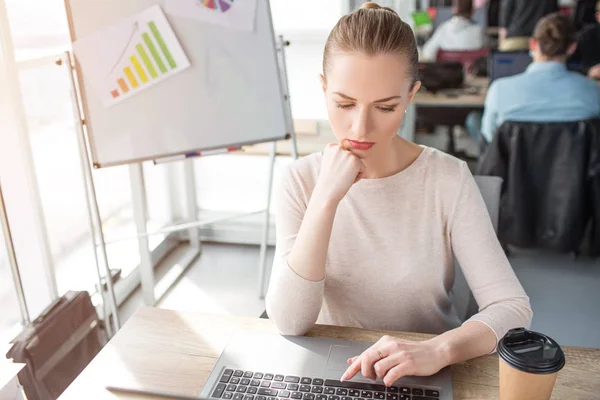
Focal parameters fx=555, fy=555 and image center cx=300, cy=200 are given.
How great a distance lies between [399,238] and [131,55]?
1.15 meters

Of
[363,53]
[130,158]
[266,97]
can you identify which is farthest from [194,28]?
[363,53]

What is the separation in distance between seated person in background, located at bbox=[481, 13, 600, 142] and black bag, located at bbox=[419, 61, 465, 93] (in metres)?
0.69

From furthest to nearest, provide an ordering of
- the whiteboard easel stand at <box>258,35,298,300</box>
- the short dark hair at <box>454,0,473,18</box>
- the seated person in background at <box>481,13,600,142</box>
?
the short dark hair at <box>454,0,473,18</box> < the seated person in background at <box>481,13,600,142</box> < the whiteboard easel stand at <box>258,35,298,300</box>

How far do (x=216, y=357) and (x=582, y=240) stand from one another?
270 cm

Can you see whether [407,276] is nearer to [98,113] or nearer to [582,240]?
[98,113]

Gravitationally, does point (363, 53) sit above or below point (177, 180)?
above

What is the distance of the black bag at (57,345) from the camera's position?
5.04 ft

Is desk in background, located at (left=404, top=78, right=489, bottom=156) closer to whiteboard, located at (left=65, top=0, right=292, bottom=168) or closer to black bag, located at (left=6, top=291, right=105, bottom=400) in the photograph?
whiteboard, located at (left=65, top=0, right=292, bottom=168)

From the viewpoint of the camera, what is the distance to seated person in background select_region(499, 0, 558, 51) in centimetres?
450

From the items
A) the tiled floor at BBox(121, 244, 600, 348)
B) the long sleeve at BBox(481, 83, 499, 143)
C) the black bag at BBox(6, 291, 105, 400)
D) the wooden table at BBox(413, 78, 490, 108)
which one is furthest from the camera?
the wooden table at BBox(413, 78, 490, 108)

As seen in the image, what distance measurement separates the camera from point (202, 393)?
2.95ft

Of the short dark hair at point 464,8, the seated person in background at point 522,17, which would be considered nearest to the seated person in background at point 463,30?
the short dark hair at point 464,8

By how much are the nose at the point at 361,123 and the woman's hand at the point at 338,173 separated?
2.1 inches

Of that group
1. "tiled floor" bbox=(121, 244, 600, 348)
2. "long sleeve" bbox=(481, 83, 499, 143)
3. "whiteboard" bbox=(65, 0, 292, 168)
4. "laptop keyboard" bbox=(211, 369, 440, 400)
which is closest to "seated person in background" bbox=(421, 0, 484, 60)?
"long sleeve" bbox=(481, 83, 499, 143)
